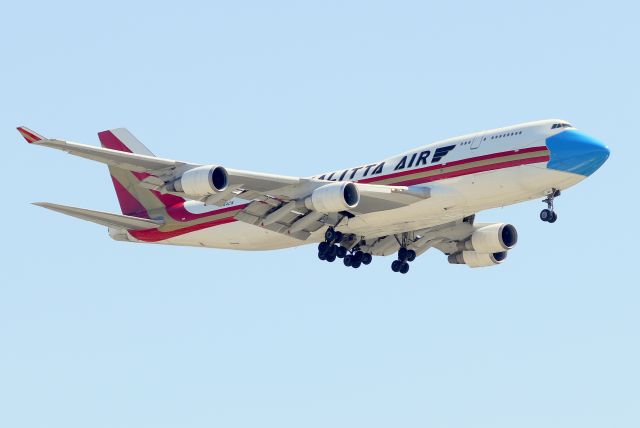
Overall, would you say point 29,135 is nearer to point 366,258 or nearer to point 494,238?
point 366,258

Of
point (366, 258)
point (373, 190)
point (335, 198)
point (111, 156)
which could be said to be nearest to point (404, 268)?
point (366, 258)

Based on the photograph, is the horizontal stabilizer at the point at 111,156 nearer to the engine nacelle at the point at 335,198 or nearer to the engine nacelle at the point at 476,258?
the engine nacelle at the point at 335,198

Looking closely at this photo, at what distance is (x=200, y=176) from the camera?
58.9 m

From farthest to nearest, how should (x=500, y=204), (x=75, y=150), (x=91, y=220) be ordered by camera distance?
1. (x=91, y=220)
2. (x=500, y=204)
3. (x=75, y=150)

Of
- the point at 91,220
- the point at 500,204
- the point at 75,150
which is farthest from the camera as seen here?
the point at 91,220

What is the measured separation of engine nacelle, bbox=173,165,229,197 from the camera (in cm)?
5881

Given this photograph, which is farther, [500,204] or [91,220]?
[91,220]

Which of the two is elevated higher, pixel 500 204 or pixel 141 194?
pixel 141 194

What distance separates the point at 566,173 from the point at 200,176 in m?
16.5

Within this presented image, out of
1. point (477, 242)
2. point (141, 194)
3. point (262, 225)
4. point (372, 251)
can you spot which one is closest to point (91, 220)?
point (141, 194)

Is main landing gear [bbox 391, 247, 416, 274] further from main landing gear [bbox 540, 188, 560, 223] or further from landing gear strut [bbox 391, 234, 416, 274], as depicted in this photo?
main landing gear [bbox 540, 188, 560, 223]

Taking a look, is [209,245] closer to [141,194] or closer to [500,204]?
[141,194]

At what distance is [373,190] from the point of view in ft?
201

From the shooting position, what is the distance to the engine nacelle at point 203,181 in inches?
2315
